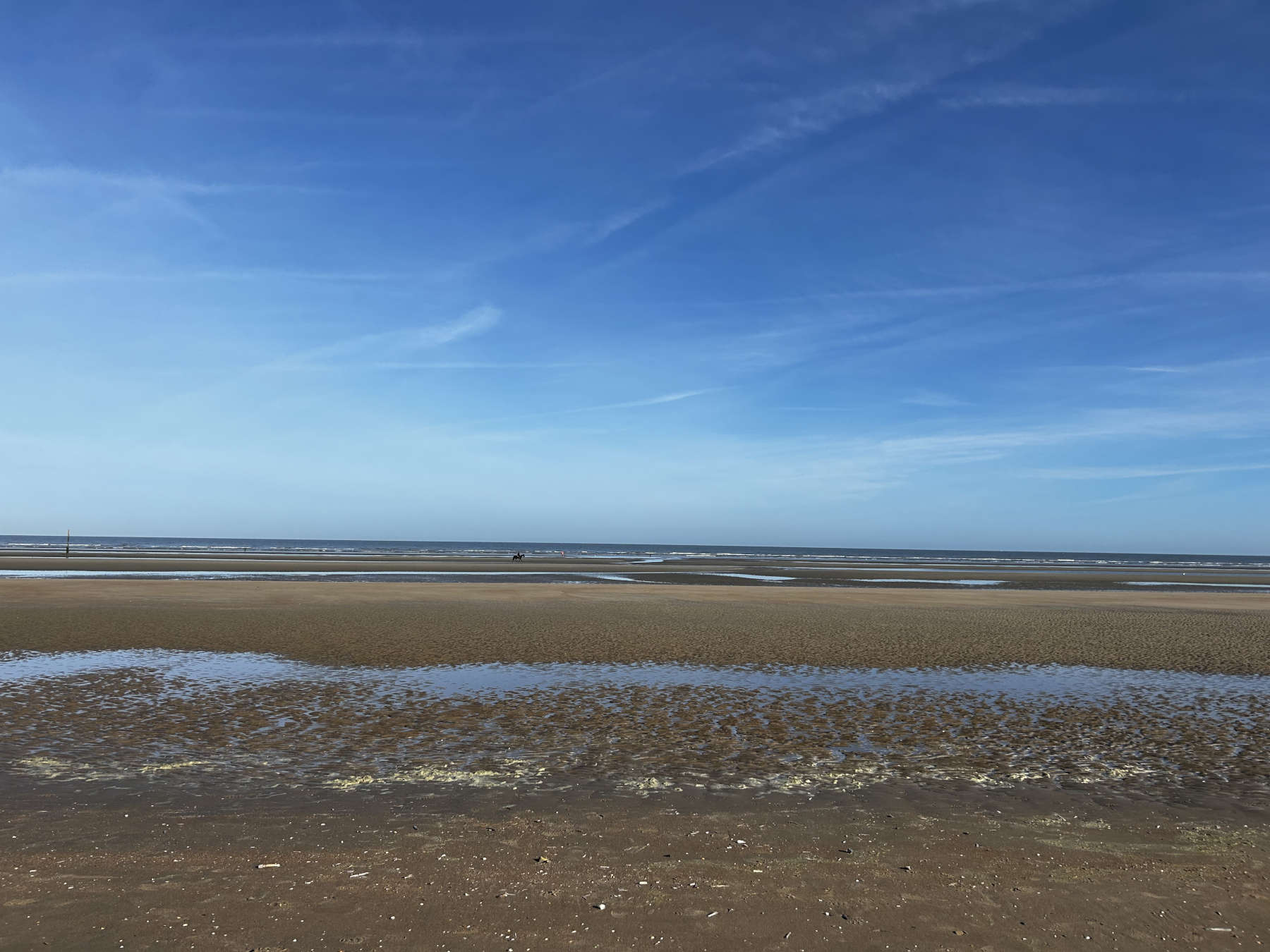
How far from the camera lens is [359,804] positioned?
30.3 feet

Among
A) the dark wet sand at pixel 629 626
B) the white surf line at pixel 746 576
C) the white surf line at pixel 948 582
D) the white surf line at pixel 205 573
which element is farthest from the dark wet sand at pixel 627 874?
the white surf line at pixel 746 576

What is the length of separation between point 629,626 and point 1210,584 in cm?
6077

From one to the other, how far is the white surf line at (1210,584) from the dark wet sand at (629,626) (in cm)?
2028

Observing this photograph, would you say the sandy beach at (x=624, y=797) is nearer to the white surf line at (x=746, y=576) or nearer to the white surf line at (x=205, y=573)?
Answer: the white surf line at (x=205, y=573)

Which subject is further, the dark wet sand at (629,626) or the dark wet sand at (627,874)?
the dark wet sand at (629,626)

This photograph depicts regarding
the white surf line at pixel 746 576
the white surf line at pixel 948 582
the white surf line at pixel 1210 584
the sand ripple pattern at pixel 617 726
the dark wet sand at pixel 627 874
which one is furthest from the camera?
the white surf line at pixel 1210 584

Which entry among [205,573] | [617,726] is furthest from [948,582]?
[205,573]

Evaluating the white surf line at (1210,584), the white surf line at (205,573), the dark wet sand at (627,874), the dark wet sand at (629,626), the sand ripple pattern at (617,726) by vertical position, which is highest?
the dark wet sand at (627,874)

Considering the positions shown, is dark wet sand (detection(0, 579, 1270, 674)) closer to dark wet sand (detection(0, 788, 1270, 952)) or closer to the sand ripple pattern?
the sand ripple pattern

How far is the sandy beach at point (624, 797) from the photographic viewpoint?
260 inches

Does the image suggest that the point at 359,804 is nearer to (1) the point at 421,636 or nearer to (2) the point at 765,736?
(2) the point at 765,736

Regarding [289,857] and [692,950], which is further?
[289,857]

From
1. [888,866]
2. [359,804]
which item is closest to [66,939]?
[359,804]

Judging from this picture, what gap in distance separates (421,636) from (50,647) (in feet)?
32.8
